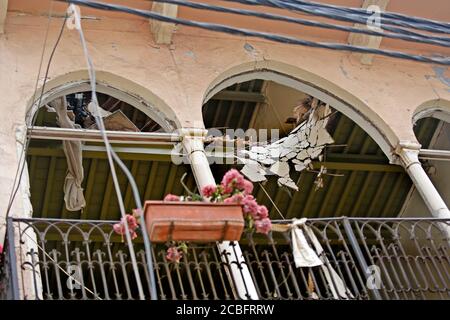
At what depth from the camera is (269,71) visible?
9.85 m

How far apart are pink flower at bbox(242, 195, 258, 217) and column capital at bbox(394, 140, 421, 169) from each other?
2.87 m

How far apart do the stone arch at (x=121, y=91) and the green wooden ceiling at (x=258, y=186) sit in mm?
1729

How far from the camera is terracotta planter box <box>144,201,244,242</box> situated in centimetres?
653

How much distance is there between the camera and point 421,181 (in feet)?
29.6

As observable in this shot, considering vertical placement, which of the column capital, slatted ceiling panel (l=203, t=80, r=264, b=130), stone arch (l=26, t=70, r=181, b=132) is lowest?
the column capital

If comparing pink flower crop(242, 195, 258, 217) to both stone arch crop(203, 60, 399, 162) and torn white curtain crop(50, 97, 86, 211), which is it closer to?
stone arch crop(203, 60, 399, 162)

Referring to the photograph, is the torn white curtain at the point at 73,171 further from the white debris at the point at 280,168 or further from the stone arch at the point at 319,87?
the white debris at the point at 280,168

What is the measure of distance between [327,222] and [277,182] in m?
3.88

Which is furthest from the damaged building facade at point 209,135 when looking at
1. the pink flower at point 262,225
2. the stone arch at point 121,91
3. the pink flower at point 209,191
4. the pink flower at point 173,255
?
the pink flower at point 209,191

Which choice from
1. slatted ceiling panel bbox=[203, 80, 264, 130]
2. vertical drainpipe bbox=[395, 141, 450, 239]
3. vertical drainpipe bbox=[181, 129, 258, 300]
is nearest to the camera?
vertical drainpipe bbox=[181, 129, 258, 300]

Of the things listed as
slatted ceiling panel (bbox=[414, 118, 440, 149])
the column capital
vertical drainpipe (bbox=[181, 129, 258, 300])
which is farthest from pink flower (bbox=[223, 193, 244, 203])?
slatted ceiling panel (bbox=[414, 118, 440, 149])
